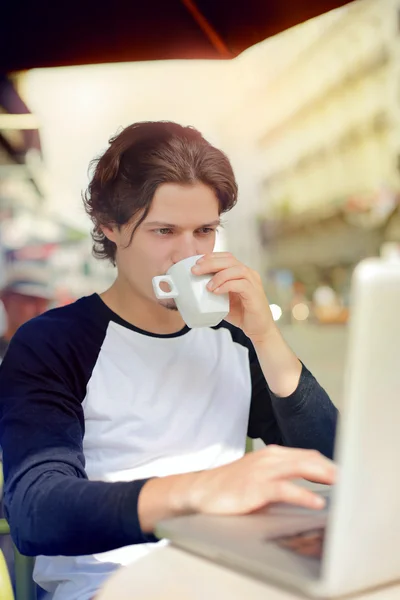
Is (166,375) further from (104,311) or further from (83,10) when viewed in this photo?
(83,10)

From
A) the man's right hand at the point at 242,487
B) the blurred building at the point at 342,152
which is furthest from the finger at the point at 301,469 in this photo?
the blurred building at the point at 342,152

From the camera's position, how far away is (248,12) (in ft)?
4.97

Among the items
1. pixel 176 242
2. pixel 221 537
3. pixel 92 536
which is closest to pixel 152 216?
pixel 176 242

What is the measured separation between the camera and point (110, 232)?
147 centimetres

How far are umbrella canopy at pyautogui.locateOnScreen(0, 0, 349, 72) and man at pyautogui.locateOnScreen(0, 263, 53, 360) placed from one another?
3.20 ft

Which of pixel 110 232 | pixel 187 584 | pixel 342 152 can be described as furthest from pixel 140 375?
pixel 342 152

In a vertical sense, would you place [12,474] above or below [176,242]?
below

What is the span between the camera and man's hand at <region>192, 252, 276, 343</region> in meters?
1.20

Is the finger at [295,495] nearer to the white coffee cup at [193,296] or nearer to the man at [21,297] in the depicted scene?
the white coffee cup at [193,296]

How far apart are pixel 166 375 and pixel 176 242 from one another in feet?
0.79

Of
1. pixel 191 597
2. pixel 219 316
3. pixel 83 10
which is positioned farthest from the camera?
pixel 83 10

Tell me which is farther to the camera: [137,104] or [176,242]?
[137,104]

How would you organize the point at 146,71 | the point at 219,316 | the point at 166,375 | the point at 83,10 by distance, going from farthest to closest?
the point at 146,71
the point at 83,10
the point at 166,375
the point at 219,316

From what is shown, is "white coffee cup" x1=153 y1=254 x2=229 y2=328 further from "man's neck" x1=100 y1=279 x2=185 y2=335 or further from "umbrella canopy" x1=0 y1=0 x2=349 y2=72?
"umbrella canopy" x1=0 y1=0 x2=349 y2=72
